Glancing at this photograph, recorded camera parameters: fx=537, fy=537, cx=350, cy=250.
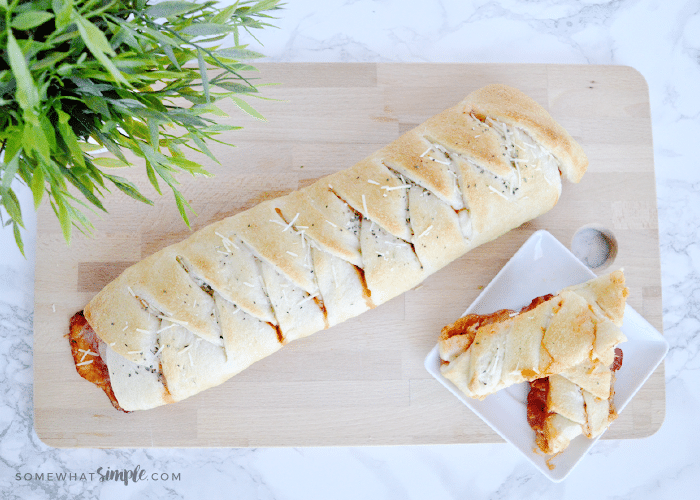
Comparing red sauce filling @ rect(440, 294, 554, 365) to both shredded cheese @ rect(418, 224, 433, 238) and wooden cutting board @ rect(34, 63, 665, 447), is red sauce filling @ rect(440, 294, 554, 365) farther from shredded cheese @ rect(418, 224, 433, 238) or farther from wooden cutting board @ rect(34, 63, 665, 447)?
shredded cheese @ rect(418, 224, 433, 238)

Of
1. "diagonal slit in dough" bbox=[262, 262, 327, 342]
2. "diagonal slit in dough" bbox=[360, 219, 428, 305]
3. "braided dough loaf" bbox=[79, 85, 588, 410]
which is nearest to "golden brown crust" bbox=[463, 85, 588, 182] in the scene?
"braided dough loaf" bbox=[79, 85, 588, 410]

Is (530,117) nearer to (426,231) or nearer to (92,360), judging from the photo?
(426,231)

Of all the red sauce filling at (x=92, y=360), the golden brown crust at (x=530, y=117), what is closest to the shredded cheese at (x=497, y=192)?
the golden brown crust at (x=530, y=117)

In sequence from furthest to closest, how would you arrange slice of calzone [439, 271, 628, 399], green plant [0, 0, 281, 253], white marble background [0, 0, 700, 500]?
white marble background [0, 0, 700, 500], slice of calzone [439, 271, 628, 399], green plant [0, 0, 281, 253]

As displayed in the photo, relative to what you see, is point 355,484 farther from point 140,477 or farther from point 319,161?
point 319,161

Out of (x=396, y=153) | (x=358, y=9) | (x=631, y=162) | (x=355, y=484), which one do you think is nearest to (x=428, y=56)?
(x=358, y=9)

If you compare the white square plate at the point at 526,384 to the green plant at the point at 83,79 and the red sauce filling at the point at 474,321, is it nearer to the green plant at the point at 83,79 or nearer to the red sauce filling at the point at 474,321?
the red sauce filling at the point at 474,321

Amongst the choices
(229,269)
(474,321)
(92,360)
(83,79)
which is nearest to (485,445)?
(474,321)
